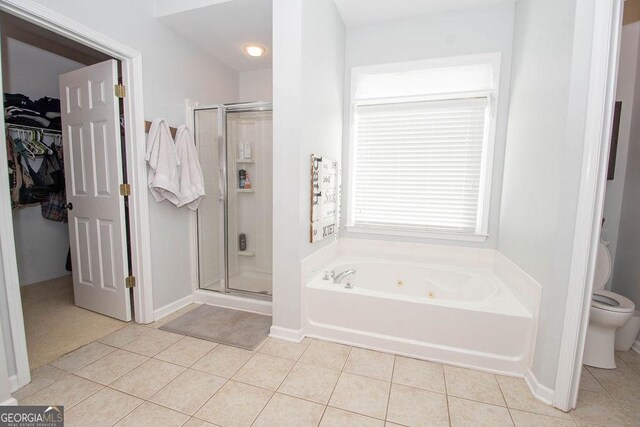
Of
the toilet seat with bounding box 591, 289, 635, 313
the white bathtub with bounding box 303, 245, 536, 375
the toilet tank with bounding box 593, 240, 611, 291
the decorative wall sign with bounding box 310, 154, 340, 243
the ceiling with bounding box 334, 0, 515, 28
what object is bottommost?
the white bathtub with bounding box 303, 245, 536, 375

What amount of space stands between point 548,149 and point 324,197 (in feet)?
4.97

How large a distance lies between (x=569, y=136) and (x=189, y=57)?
118 inches

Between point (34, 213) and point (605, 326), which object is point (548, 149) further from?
point (34, 213)

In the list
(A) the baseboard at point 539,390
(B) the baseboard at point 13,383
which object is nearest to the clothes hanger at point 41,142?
(B) the baseboard at point 13,383

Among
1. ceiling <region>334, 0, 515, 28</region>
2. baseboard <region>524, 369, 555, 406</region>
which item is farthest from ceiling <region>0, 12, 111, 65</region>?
baseboard <region>524, 369, 555, 406</region>

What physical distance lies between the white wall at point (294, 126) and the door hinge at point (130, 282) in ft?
3.87

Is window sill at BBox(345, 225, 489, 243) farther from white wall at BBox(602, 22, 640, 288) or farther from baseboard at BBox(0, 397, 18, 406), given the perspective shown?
baseboard at BBox(0, 397, 18, 406)

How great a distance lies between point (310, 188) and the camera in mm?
2086

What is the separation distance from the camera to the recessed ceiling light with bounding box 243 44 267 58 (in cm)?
270

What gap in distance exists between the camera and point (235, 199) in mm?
2893

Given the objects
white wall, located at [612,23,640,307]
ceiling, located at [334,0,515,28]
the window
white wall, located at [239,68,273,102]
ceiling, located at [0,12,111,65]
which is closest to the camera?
white wall, located at [612,23,640,307]

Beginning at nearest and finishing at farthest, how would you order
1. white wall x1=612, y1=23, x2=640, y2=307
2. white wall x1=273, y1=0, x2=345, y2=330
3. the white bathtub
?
the white bathtub < white wall x1=273, y1=0, x2=345, y2=330 < white wall x1=612, y1=23, x2=640, y2=307

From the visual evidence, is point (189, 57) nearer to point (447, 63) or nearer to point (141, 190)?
point (141, 190)

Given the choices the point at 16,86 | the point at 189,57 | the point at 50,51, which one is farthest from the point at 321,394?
the point at 50,51
